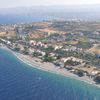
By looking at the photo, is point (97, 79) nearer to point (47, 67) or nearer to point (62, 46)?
point (47, 67)

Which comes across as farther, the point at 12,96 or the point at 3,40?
the point at 3,40

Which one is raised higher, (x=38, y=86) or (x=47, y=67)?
(x=38, y=86)

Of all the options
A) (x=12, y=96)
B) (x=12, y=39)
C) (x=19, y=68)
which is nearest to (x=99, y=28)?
(x=12, y=39)

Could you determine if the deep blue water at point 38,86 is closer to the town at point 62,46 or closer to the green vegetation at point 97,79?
the green vegetation at point 97,79

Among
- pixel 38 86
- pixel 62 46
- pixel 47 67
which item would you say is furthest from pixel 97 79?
pixel 62 46

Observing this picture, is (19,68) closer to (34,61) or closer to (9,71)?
(9,71)

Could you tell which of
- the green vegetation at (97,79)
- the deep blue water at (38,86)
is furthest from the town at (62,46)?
the deep blue water at (38,86)

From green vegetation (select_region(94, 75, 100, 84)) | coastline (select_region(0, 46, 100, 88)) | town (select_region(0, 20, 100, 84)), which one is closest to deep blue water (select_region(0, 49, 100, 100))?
coastline (select_region(0, 46, 100, 88))
